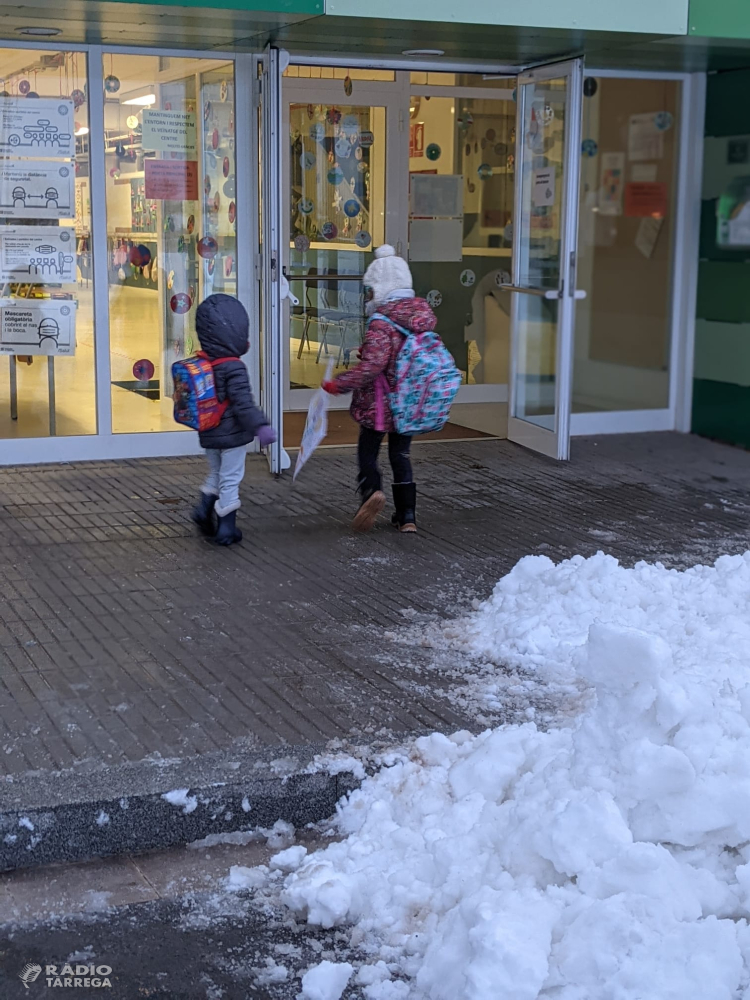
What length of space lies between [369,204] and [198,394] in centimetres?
520

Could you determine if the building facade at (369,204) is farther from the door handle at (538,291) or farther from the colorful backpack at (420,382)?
the colorful backpack at (420,382)

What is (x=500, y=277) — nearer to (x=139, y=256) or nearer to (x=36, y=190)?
(x=139, y=256)

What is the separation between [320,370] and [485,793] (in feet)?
27.5

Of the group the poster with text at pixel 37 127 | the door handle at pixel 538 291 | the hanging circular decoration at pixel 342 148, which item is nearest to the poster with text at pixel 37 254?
the poster with text at pixel 37 127

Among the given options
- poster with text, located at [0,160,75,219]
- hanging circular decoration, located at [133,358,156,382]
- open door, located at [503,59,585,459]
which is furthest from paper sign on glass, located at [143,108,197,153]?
open door, located at [503,59,585,459]

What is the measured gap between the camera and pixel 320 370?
1216 centimetres

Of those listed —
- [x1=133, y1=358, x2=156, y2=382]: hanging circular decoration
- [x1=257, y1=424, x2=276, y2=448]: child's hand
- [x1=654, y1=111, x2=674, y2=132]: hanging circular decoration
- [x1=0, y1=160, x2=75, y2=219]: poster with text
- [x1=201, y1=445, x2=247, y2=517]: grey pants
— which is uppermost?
[x1=654, y1=111, x2=674, y2=132]: hanging circular decoration

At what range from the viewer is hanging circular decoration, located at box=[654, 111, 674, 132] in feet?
37.1

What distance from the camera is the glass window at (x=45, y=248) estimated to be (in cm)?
941

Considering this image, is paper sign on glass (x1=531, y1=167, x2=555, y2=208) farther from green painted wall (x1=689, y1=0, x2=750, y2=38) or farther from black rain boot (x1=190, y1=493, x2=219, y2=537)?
black rain boot (x1=190, y1=493, x2=219, y2=537)

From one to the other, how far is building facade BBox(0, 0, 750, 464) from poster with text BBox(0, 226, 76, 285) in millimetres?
18

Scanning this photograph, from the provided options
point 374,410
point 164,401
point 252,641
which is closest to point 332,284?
point 164,401

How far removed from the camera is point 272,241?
9359 millimetres

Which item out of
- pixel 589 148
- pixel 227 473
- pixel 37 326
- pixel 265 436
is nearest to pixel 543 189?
pixel 589 148
